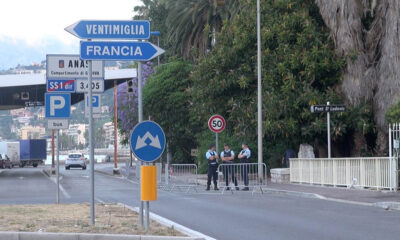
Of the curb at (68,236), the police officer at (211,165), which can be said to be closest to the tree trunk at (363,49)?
the police officer at (211,165)

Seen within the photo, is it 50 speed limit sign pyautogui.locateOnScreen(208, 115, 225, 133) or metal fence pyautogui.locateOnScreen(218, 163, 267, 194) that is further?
50 speed limit sign pyautogui.locateOnScreen(208, 115, 225, 133)

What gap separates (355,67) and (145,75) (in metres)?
31.1

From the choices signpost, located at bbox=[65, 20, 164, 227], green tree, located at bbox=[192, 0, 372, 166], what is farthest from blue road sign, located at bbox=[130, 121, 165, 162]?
green tree, located at bbox=[192, 0, 372, 166]

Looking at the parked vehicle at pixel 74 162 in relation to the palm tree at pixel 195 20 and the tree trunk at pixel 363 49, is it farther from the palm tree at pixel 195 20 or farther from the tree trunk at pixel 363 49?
the tree trunk at pixel 363 49

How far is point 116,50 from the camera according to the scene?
13.6 m

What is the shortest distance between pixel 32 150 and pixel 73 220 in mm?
79750

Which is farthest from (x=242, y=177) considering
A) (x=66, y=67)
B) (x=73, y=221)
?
(x=73, y=221)

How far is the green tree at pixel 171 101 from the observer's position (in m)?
54.2

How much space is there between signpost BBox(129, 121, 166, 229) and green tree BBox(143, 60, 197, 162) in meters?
40.4

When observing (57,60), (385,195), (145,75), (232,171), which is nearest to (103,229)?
(57,60)

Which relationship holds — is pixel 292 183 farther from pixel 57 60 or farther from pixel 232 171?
pixel 57 60

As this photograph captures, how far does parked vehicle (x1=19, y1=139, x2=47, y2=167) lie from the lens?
92.4m

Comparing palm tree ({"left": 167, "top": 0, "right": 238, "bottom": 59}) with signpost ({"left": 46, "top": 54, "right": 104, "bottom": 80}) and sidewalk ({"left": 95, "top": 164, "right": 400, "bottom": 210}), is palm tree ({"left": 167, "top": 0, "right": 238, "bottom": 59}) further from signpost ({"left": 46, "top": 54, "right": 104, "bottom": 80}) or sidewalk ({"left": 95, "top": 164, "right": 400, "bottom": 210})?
signpost ({"left": 46, "top": 54, "right": 104, "bottom": 80})

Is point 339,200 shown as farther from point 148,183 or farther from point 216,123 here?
point 148,183
